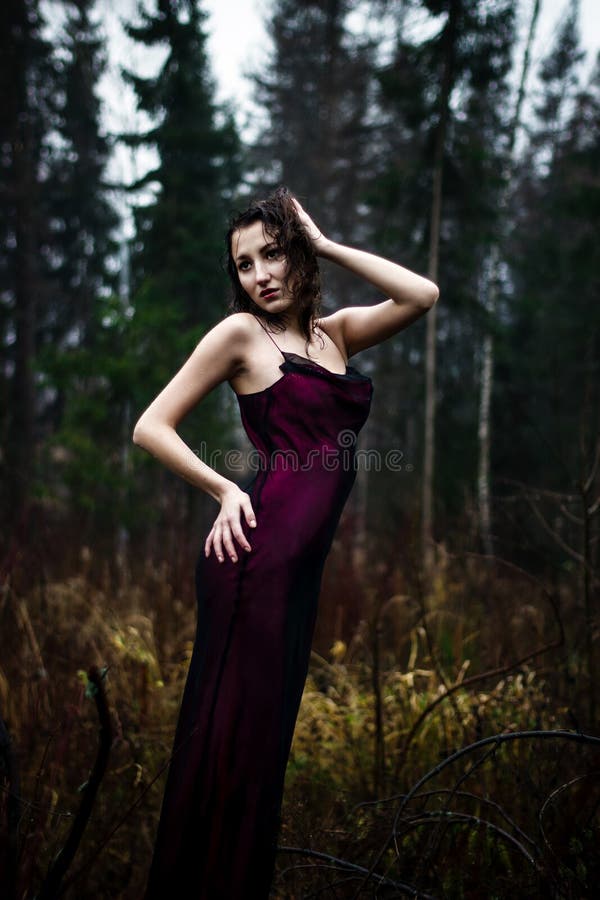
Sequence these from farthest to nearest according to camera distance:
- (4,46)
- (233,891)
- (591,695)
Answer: (4,46), (591,695), (233,891)

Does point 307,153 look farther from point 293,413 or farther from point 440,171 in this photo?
point 293,413

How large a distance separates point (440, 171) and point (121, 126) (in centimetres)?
458

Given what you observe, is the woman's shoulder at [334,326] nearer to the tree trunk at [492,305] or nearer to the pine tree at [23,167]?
the tree trunk at [492,305]

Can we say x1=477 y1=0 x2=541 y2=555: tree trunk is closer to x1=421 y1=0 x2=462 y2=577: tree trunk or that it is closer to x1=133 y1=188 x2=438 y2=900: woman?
x1=421 y1=0 x2=462 y2=577: tree trunk

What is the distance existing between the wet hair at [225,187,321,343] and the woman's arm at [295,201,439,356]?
0.15ft

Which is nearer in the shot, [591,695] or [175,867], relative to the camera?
[175,867]

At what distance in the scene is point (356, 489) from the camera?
1920cm

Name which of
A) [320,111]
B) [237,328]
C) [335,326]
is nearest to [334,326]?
[335,326]

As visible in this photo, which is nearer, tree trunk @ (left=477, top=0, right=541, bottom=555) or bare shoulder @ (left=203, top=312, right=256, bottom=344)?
bare shoulder @ (left=203, top=312, right=256, bottom=344)

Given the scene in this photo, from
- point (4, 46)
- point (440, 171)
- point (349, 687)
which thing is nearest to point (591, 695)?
point (349, 687)

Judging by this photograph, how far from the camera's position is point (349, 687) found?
381 cm

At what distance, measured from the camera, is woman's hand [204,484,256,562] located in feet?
5.73

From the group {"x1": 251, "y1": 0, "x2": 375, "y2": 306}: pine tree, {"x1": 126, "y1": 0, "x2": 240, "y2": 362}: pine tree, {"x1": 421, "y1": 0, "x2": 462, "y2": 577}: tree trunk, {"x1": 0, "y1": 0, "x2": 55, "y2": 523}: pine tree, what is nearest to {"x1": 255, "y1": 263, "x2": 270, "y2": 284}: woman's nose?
{"x1": 421, "y1": 0, "x2": 462, "y2": 577}: tree trunk

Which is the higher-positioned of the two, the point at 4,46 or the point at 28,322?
the point at 4,46
